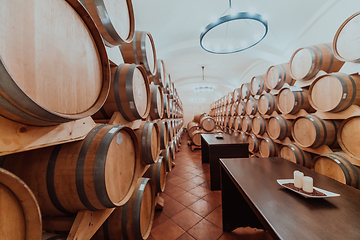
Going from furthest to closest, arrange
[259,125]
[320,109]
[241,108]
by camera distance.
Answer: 1. [241,108]
2. [259,125]
3. [320,109]

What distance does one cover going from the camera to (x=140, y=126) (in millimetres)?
2023

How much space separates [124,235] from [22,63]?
148 cm

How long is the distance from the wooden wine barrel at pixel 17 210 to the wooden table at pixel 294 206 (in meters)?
1.19

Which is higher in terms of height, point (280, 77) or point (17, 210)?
point (280, 77)

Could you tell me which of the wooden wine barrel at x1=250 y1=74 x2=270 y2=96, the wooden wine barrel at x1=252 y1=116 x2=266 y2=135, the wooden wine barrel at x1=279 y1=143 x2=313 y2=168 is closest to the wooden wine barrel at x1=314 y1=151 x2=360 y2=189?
the wooden wine barrel at x1=279 y1=143 x2=313 y2=168

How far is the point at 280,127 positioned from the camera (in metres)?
3.59

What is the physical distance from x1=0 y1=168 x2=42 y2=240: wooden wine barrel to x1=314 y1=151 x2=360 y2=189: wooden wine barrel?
3141mm

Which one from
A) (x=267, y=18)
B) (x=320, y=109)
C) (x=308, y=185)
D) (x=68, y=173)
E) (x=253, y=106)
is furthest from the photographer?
(x=253, y=106)

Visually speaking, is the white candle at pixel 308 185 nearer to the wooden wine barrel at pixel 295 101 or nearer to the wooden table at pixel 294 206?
the wooden table at pixel 294 206

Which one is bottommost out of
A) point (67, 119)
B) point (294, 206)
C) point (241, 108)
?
point (294, 206)

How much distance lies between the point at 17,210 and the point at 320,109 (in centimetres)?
388

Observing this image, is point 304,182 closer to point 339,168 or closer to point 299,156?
point 339,168

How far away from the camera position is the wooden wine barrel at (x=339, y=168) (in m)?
1.94

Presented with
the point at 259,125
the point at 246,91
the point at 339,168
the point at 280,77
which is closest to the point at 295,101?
the point at 280,77
